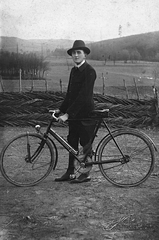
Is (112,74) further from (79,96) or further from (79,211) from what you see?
(79,211)

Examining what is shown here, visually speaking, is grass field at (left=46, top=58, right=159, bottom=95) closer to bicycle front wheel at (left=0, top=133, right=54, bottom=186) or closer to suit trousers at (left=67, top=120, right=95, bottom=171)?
suit trousers at (left=67, top=120, right=95, bottom=171)

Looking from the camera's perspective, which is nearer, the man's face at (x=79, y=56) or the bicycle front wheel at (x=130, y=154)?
the bicycle front wheel at (x=130, y=154)

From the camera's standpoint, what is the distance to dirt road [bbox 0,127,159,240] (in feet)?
10.6

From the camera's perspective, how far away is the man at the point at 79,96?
4.55m

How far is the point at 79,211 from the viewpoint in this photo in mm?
3746

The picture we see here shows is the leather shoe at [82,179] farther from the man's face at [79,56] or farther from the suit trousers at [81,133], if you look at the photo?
the man's face at [79,56]

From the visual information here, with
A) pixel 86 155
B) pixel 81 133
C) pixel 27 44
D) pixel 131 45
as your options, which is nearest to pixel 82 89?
pixel 81 133

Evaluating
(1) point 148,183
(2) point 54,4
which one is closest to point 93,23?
(2) point 54,4

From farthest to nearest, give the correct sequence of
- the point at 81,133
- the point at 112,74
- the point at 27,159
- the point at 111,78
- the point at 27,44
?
the point at 111,78 < the point at 112,74 < the point at 27,44 < the point at 81,133 < the point at 27,159

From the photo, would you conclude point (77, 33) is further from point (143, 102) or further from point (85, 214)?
point (143, 102)

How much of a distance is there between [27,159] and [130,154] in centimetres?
127

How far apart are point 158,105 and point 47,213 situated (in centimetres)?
540

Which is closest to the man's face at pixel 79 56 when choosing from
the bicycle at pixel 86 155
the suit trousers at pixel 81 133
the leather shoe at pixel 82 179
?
the bicycle at pixel 86 155

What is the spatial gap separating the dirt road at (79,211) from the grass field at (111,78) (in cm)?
176
